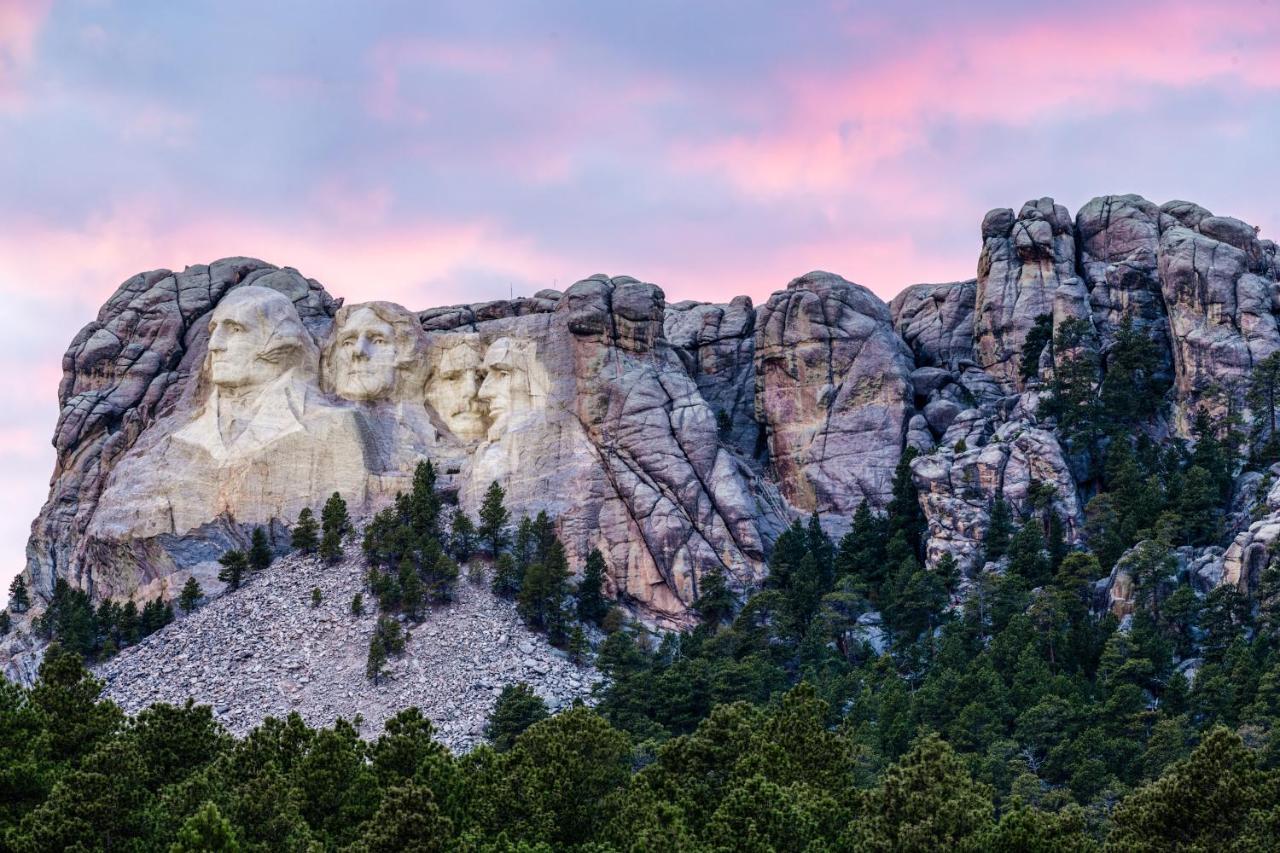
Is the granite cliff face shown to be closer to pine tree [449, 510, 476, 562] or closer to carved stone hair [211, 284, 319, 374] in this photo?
carved stone hair [211, 284, 319, 374]

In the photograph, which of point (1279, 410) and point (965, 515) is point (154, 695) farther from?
point (1279, 410)

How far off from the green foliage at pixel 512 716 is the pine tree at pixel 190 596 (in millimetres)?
21668

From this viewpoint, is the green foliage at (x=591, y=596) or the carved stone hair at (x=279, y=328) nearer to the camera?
the green foliage at (x=591, y=596)

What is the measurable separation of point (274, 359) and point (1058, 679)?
54.6 m

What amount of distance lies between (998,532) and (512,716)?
30.0 metres

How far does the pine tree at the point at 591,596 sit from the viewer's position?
385ft

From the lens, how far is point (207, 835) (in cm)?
6259


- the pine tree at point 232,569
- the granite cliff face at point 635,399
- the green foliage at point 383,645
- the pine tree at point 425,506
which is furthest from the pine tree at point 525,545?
the pine tree at point 232,569

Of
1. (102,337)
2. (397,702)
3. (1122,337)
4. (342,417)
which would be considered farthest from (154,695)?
(1122,337)

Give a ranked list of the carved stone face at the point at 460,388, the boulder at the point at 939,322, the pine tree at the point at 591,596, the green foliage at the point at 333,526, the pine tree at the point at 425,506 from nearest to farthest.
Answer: the pine tree at the point at 591,596, the green foliage at the point at 333,526, the pine tree at the point at 425,506, the carved stone face at the point at 460,388, the boulder at the point at 939,322

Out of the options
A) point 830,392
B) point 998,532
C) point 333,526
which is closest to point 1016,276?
point 830,392

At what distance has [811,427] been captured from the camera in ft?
427

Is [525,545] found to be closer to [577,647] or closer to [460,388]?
Result: [577,647]

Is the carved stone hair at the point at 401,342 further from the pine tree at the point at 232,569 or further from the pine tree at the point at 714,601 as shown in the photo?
the pine tree at the point at 714,601
